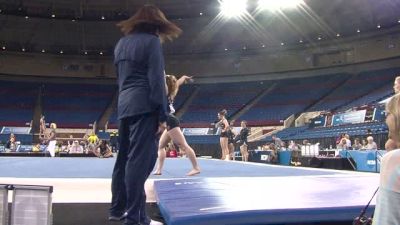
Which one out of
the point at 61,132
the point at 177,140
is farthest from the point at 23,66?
the point at 177,140

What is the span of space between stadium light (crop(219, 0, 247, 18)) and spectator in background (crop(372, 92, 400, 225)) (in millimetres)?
22760

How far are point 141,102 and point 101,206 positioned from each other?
129 centimetres

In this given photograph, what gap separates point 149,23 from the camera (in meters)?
2.64

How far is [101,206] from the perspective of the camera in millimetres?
3324

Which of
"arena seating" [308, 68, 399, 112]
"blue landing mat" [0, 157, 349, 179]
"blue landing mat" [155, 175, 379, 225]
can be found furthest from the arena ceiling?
"blue landing mat" [155, 175, 379, 225]

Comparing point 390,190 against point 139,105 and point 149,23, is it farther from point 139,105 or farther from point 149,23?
point 149,23

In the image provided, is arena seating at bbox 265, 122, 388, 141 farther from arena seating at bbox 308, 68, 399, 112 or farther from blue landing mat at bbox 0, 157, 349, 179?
blue landing mat at bbox 0, 157, 349, 179

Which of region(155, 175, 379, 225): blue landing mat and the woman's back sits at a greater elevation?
the woman's back

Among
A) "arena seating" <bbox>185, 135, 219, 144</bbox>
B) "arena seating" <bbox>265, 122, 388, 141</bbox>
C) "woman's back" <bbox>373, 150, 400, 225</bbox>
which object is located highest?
"arena seating" <bbox>265, 122, 388, 141</bbox>

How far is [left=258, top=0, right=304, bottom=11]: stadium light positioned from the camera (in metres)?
23.6

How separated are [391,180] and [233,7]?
77.1 feet

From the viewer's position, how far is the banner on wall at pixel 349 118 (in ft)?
63.0

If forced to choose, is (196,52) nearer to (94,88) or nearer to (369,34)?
(94,88)

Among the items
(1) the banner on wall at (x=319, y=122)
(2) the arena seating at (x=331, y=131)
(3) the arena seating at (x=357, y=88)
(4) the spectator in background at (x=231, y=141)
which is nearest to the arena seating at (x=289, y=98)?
(3) the arena seating at (x=357, y=88)
